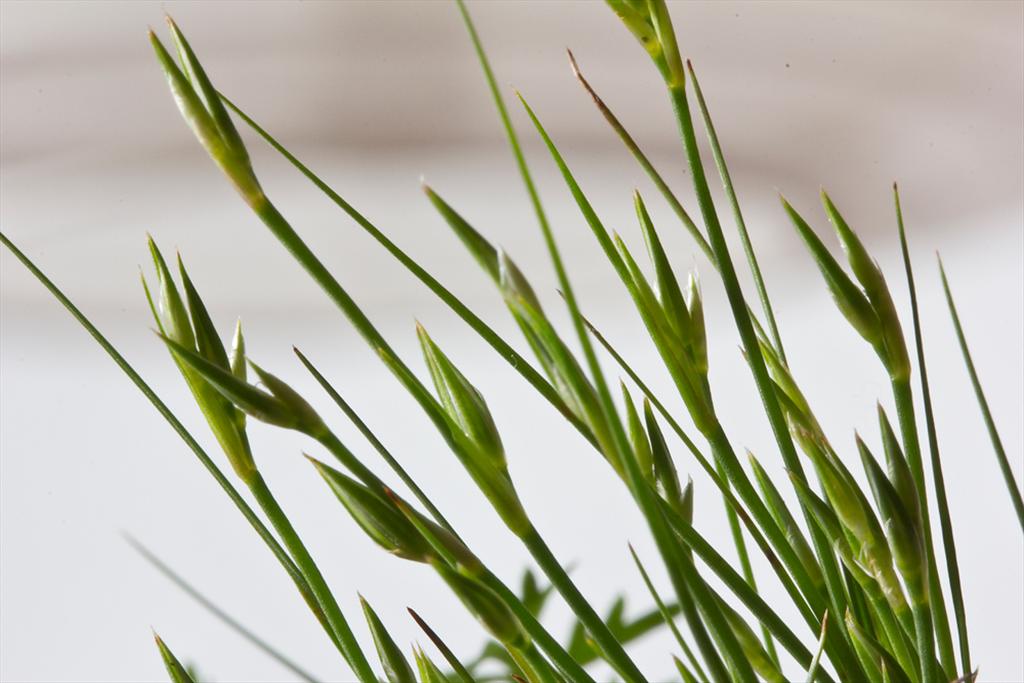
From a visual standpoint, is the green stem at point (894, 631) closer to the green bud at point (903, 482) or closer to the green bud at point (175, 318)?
the green bud at point (903, 482)

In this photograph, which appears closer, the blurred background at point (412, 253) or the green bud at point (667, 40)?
the green bud at point (667, 40)

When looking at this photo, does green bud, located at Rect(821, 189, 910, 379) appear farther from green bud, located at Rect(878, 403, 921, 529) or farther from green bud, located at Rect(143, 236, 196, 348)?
green bud, located at Rect(143, 236, 196, 348)

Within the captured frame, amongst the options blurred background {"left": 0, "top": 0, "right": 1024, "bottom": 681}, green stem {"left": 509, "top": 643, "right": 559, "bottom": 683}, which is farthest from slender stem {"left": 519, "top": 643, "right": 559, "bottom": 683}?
blurred background {"left": 0, "top": 0, "right": 1024, "bottom": 681}

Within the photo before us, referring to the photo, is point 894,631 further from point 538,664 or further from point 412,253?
point 412,253

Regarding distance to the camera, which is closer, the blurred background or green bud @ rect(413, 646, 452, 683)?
green bud @ rect(413, 646, 452, 683)

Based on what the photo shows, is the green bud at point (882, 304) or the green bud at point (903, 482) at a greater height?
the green bud at point (882, 304)

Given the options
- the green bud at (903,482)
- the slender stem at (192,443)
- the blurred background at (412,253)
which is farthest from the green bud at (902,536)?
the blurred background at (412,253)

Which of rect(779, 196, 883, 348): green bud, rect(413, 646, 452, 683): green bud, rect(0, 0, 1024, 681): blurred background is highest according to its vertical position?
rect(0, 0, 1024, 681): blurred background
